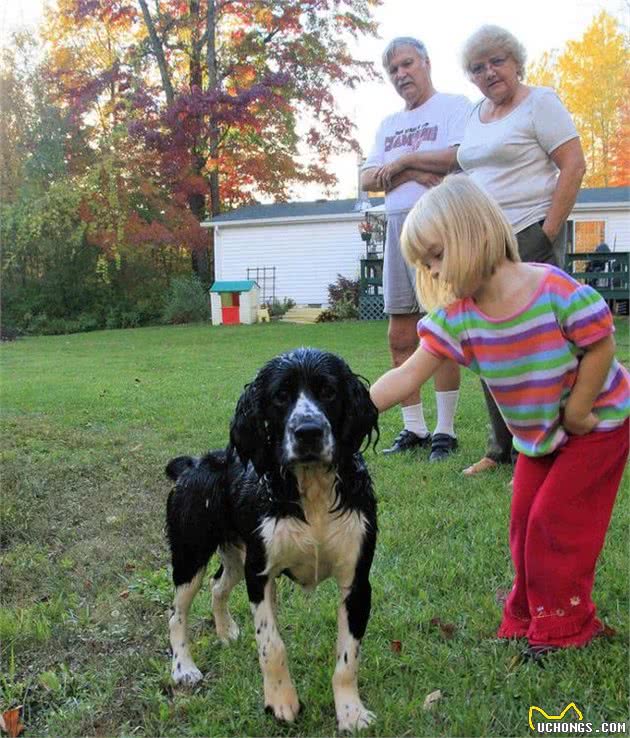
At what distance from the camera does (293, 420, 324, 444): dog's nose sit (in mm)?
2244

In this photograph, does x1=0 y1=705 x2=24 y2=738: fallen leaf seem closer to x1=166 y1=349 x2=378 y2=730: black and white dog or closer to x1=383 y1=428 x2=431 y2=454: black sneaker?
x1=166 y1=349 x2=378 y2=730: black and white dog

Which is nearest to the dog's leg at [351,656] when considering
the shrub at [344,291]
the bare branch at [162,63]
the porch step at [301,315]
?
the porch step at [301,315]

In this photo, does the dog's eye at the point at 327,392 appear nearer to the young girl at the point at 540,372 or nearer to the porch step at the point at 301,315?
the young girl at the point at 540,372

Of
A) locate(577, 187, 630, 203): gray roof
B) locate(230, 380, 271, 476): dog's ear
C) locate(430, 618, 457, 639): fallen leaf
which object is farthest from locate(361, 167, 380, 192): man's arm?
locate(577, 187, 630, 203): gray roof

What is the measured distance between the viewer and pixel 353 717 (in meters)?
2.32

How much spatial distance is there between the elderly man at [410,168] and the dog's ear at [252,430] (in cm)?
287

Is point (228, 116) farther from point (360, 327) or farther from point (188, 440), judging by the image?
point (188, 440)

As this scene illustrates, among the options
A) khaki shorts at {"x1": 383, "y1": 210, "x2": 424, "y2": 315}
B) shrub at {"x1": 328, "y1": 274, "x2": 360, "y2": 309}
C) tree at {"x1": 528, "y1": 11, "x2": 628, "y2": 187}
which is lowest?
shrub at {"x1": 328, "y1": 274, "x2": 360, "y2": 309}

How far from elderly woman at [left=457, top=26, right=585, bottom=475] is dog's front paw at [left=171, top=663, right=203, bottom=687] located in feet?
9.36

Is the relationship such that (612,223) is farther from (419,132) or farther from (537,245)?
(537,245)

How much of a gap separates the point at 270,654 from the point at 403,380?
108 centimetres

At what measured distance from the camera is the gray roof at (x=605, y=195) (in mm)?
24844

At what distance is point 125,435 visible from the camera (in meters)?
6.44

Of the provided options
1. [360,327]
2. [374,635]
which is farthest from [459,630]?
[360,327]
